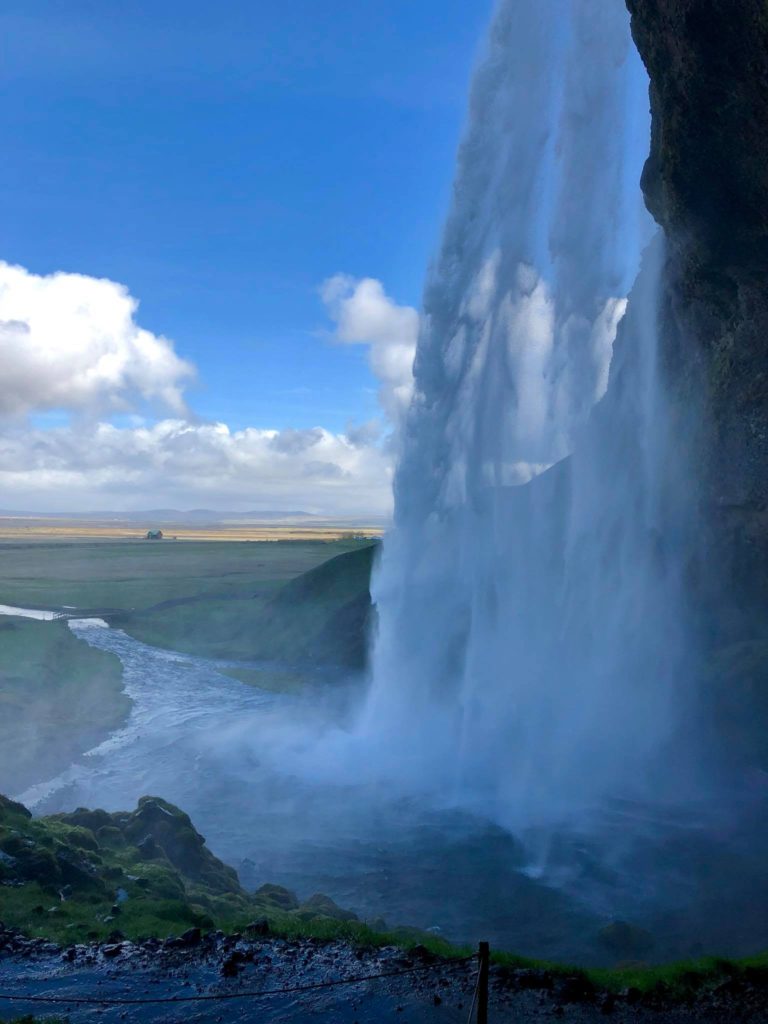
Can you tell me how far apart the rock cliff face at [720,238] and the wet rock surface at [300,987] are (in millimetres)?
18795

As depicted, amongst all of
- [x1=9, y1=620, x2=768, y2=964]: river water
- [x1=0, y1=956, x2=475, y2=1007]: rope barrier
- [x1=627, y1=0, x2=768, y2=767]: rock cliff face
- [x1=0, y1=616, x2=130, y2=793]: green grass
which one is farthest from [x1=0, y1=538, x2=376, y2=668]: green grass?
[x1=0, y1=956, x2=475, y2=1007]: rope barrier

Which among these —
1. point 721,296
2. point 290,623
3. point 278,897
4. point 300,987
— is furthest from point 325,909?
point 290,623

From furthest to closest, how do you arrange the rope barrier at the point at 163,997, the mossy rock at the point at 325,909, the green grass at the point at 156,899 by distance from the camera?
→ the mossy rock at the point at 325,909 < the green grass at the point at 156,899 < the rope barrier at the point at 163,997

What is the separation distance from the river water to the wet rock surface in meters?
4.58

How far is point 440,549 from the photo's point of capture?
39.8 m

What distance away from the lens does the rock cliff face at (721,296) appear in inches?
863

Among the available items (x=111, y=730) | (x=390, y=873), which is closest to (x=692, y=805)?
(x=390, y=873)

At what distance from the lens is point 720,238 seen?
24.9 m

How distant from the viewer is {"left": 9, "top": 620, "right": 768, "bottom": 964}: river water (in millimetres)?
18047

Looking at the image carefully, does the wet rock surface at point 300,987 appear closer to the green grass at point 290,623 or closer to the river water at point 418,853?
the river water at point 418,853

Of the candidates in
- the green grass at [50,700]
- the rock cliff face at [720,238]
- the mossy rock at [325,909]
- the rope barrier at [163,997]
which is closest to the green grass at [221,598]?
the green grass at [50,700]

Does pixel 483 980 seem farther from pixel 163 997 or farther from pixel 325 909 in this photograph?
pixel 325 909

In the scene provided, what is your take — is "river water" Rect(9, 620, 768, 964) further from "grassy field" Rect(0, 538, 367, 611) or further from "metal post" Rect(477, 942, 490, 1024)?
"grassy field" Rect(0, 538, 367, 611)

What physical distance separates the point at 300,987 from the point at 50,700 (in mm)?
32291
